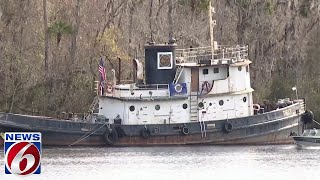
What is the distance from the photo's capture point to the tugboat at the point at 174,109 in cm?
4438

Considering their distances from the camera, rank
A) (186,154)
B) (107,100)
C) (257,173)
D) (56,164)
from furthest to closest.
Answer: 1. (107,100)
2. (186,154)
3. (56,164)
4. (257,173)

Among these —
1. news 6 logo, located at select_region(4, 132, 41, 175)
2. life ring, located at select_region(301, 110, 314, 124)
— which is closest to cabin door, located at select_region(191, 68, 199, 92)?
life ring, located at select_region(301, 110, 314, 124)

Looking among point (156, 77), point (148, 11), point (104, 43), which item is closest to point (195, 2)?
point (148, 11)

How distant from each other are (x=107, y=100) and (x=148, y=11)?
43.1 feet

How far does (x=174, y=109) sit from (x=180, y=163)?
8139mm

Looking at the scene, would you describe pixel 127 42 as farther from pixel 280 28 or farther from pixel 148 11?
pixel 280 28

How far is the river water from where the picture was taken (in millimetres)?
32906

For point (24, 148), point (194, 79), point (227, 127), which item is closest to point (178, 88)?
point (194, 79)

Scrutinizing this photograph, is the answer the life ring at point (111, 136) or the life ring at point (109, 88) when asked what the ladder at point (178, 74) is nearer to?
the life ring at point (109, 88)

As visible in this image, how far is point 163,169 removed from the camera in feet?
115

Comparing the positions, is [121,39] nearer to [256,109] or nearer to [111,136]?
[256,109]

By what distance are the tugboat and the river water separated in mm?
801

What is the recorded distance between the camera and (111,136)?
44344 mm

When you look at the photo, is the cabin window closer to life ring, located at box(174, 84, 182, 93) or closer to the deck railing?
life ring, located at box(174, 84, 182, 93)
